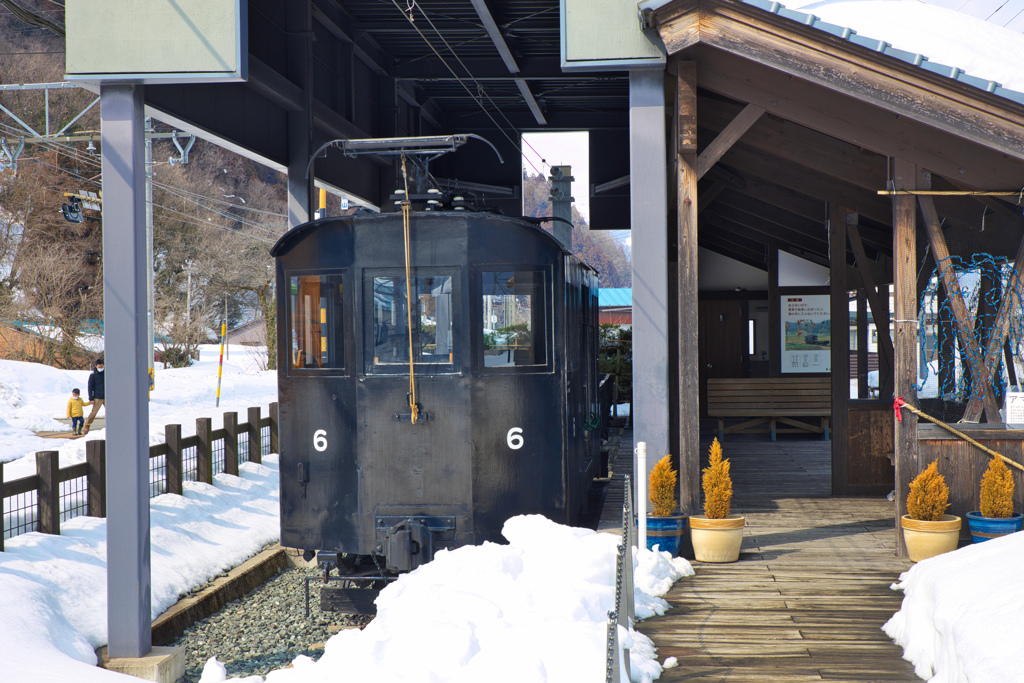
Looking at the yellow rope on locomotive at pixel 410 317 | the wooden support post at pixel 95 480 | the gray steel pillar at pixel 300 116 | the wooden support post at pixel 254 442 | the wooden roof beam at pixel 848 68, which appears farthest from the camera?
the wooden support post at pixel 254 442

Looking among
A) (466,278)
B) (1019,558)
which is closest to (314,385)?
(466,278)

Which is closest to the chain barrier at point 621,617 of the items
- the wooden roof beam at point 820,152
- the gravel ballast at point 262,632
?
the gravel ballast at point 262,632

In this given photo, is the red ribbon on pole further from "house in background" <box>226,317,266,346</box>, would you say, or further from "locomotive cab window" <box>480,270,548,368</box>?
"house in background" <box>226,317,266,346</box>

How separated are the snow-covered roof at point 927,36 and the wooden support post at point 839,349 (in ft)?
5.77

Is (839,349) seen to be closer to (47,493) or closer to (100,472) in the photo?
(100,472)

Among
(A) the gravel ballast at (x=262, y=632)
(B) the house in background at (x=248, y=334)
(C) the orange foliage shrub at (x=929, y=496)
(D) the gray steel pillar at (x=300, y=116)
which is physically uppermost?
(D) the gray steel pillar at (x=300, y=116)

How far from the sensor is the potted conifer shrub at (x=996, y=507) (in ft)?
19.7

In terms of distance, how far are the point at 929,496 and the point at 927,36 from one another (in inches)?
192

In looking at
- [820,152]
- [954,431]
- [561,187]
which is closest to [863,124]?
[820,152]

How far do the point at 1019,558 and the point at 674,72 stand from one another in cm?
438

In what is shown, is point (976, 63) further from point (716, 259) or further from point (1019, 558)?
point (716, 259)

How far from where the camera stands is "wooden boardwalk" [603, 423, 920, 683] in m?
4.43

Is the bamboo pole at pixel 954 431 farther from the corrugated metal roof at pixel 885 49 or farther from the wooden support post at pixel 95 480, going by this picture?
the wooden support post at pixel 95 480

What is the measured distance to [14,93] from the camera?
31781mm
